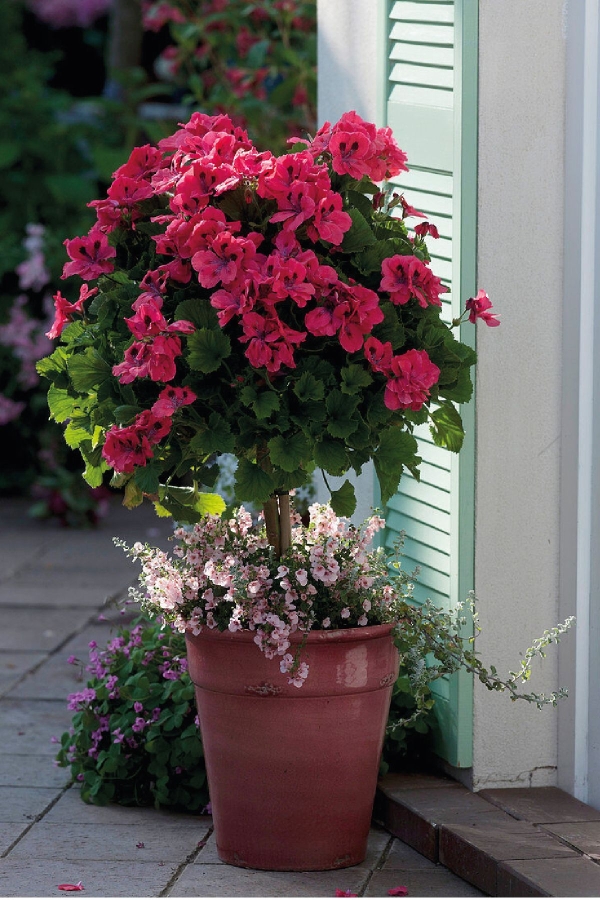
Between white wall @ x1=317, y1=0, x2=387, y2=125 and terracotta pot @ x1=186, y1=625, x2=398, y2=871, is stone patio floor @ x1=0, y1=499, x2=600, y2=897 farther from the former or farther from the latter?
white wall @ x1=317, y1=0, x2=387, y2=125

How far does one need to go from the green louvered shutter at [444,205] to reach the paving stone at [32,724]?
4.10 feet

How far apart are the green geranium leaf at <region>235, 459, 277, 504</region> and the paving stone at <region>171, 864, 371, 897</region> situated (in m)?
0.85

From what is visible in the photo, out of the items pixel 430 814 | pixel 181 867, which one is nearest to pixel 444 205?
pixel 430 814

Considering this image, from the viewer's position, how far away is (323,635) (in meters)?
2.87

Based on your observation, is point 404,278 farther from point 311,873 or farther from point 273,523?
point 311,873

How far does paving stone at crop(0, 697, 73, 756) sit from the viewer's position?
3.97 m

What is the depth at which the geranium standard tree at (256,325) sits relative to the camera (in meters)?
2.65

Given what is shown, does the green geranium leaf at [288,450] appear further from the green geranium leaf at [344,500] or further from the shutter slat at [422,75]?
the shutter slat at [422,75]

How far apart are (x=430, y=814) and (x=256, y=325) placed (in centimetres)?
124

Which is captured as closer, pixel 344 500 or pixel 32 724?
pixel 344 500

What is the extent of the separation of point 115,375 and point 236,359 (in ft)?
0.79

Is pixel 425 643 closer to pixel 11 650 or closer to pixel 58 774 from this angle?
pixel 58 774

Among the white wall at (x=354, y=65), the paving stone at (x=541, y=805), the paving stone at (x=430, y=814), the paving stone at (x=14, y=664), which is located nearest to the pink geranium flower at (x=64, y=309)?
the white wall at (x=354, y=65)

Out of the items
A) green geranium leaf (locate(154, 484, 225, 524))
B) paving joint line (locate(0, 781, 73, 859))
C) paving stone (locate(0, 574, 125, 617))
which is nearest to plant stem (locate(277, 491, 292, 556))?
green geranium leaf (locate(154, 484, 225, 524))
